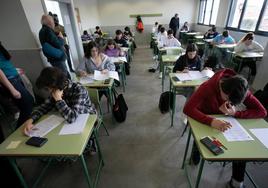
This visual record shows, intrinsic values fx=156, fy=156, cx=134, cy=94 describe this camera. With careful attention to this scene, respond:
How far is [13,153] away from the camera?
1096 millimetres

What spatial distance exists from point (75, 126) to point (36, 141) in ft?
0.95

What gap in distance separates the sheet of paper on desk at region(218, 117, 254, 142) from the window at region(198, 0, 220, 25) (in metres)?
8.30

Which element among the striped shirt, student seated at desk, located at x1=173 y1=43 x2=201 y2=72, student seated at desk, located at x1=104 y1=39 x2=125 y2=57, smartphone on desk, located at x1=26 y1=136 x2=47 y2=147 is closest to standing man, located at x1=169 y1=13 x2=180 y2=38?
student seated at desk, located at x1=104 y1=39 x2=125 y2=57

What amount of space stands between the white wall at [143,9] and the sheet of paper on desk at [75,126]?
33.2ft

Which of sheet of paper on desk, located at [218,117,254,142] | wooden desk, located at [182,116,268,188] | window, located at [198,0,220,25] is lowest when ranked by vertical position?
wooden desk, located at [182,116,268,188]

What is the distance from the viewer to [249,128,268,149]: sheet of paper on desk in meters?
1.09

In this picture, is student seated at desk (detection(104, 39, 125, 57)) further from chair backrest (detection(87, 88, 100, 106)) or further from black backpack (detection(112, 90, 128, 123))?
chair backrest (detection(87, 88, 100, 106))

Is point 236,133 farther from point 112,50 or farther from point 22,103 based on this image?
point 112,50

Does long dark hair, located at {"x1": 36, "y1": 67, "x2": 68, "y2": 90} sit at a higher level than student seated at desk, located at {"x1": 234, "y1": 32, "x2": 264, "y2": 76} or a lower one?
higher

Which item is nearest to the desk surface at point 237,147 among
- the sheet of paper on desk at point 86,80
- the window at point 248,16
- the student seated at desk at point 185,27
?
the sheet of paper on desk at point 86,80

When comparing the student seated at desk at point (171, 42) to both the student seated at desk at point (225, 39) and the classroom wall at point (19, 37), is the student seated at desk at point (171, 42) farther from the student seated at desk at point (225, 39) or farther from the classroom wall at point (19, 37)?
the classroom wall at point (19, 37)

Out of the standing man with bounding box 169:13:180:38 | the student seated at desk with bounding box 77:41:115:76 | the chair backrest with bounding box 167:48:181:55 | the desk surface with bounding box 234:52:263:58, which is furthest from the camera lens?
the standing man with bounding box 169:13:180:38

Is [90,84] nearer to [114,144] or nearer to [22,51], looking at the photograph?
[114,144]

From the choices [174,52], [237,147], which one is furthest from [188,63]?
[237,147]
